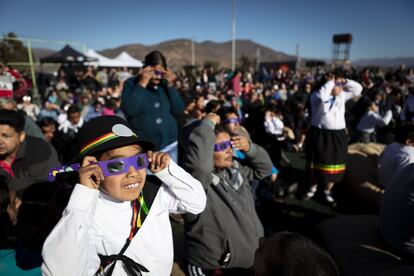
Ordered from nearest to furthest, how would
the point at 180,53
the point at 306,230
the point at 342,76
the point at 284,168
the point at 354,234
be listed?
1. the point at 354,234
2. the point at 306,230
3. the point at 342,76
4. the point at 284,168
5. the point at 180,53

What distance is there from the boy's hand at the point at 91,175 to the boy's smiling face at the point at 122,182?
9cm

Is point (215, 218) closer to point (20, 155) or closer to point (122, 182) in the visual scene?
point (122, 182)

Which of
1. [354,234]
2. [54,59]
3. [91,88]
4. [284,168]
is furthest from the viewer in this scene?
[54,59]

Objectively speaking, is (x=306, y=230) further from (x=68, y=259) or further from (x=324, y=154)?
(x=68, y=259)

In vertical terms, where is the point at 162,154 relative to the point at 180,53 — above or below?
below

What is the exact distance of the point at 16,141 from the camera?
2.49 metres

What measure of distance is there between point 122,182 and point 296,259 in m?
0.98

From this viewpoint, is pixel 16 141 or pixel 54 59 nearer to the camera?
pixel 16 141

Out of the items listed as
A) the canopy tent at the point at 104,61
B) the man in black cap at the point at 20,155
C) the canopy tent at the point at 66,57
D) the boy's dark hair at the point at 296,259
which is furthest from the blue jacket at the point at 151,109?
the canopy tent at the point at 104,61

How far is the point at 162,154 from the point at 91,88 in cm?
1344

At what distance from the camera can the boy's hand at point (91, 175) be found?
A: 134 centimetres

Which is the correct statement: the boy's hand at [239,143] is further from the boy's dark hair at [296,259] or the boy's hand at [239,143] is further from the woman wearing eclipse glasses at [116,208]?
the boy's dark hair at [296,259]

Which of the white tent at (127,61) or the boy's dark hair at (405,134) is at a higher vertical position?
the white tent at (127,61)

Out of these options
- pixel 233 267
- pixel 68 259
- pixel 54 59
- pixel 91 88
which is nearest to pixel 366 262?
pixel 233 267
